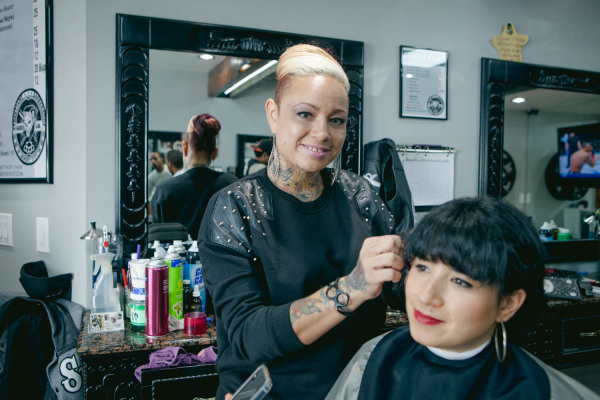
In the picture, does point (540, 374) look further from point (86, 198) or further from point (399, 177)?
point (86, 198)

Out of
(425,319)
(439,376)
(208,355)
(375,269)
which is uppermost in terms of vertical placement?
(375,269)

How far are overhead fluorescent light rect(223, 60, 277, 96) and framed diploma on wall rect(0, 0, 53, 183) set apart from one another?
805 millimetres

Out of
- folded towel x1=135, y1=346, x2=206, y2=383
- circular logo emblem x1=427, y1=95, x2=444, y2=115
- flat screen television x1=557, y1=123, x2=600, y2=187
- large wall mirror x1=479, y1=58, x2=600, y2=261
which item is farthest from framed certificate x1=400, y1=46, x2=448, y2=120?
folded towel x1=135, y1=346, x2=206, y2=383

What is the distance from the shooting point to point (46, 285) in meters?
1.88

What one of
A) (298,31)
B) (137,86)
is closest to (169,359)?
(137,86)

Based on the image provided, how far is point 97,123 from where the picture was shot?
1.92m

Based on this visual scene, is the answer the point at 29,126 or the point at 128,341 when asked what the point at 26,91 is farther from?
the point at 128,341

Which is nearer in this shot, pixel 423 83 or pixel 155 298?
pixel 155 298

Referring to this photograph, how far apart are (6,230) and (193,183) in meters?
1.05

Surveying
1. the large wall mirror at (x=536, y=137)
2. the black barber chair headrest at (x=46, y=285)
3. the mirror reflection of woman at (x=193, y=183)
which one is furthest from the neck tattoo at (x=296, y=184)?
the large wall mirror at (x=536, y=137)

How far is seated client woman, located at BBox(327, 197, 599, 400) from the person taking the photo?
3.04 feet

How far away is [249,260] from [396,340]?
463 mm

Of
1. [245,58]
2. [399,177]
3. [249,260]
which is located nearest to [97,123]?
[245,58]

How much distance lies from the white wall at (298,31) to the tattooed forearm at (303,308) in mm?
1285
